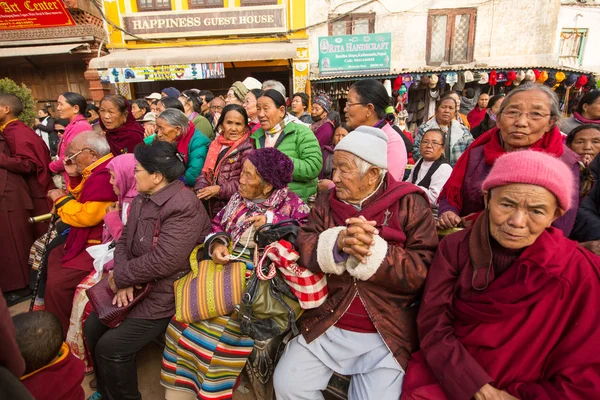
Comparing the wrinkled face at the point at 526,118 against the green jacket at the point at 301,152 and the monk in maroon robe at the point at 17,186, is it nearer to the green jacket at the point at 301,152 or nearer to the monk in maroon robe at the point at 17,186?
the green jacket at the point at 301,152

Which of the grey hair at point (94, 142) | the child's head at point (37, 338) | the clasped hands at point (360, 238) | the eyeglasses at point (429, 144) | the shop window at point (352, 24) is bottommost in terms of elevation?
the child's head at point (37, 338)

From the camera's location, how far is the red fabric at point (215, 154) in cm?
333

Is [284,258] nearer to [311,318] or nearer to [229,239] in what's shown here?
[311,318]

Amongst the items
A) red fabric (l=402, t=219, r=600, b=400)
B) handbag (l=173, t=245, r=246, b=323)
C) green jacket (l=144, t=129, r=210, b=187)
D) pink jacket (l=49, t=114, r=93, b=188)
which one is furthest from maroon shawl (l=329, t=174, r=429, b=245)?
pink jacket (l=49, t=114, r=93, b=188)

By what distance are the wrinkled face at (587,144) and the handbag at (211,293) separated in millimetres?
2778

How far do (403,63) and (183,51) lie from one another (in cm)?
789

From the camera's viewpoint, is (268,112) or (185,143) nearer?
(268,112)

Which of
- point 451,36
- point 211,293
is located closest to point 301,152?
point 211,293

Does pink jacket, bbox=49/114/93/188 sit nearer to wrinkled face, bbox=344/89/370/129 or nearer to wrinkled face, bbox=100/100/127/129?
wrinkled face, bbox=100/100/127/129

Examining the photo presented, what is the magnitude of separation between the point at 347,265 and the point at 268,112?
1875 mm

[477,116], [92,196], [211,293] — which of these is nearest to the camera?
[211,293]

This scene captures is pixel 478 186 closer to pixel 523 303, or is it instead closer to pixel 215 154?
pixel 523 303

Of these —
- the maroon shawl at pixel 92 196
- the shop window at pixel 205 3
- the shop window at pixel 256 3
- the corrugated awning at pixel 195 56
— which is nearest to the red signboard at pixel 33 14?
the corrugated awning at pixel 195 56

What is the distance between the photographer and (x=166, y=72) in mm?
10430
